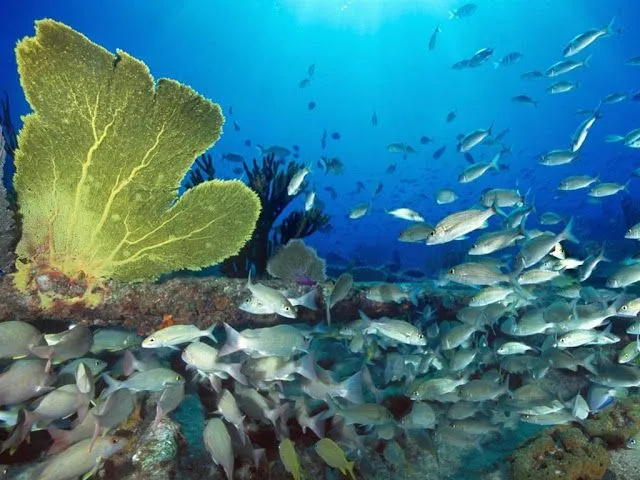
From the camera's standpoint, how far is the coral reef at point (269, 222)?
690 cm

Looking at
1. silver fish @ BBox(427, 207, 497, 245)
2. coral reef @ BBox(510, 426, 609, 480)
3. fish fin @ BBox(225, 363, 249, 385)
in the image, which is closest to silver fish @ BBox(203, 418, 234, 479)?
fish fin @ BBox(225, 363, 249, 385)

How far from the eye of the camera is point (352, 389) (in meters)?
3.33

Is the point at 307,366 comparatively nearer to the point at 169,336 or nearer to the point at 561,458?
the point at 169,336

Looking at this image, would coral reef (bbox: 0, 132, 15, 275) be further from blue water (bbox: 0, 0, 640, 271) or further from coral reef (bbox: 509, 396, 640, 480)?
blue water (bbox: 0, 0, 640, 271)

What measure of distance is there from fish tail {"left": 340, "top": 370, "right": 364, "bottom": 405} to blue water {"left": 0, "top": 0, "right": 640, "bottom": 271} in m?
34.1

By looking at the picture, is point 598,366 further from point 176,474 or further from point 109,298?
point 109,298

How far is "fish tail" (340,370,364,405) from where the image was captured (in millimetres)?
3307

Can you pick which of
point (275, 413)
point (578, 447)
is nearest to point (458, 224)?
point (578, 447)

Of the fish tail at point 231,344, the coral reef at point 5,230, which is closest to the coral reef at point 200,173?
the coral reef at point 5,230

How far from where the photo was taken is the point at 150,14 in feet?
171

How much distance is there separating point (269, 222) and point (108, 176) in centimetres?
348

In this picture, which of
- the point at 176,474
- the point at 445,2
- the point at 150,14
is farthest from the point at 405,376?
the point at 150,14

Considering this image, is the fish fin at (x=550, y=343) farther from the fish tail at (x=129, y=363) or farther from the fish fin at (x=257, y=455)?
the fish tail at (x=129, y=363)

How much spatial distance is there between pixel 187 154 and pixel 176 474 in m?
2.95
